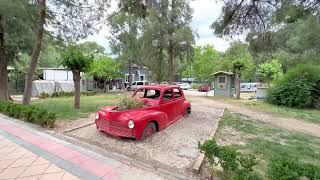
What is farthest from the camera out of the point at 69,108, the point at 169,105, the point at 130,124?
the point at 69,108

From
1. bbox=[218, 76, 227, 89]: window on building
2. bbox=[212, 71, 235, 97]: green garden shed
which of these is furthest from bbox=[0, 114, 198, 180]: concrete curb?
bbox=[218, 76, 227, 89]: window on building

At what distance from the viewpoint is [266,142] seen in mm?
6219

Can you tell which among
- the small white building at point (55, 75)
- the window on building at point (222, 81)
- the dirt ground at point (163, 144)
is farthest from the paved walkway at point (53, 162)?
the small white building at point (55, 75)

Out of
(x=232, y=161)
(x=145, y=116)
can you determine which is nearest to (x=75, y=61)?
(x=145, y=116)

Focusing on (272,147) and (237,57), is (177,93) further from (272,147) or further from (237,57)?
(237,57)

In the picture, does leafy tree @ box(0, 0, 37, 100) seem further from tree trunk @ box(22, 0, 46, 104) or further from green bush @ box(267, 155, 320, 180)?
green bush @ box(267, 155, 320, 180)

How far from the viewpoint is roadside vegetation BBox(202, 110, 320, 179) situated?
303cm

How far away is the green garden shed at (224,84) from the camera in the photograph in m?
21.2

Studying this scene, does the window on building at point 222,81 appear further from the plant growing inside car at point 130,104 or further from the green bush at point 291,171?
the green bush at point 291,171

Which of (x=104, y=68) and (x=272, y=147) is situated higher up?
(x=104, y=68)

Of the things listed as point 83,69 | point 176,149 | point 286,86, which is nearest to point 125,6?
point 83,69

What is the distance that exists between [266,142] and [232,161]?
123 inches

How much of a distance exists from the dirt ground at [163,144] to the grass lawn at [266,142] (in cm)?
72

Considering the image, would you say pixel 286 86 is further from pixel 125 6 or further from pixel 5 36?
pixel 5 36
